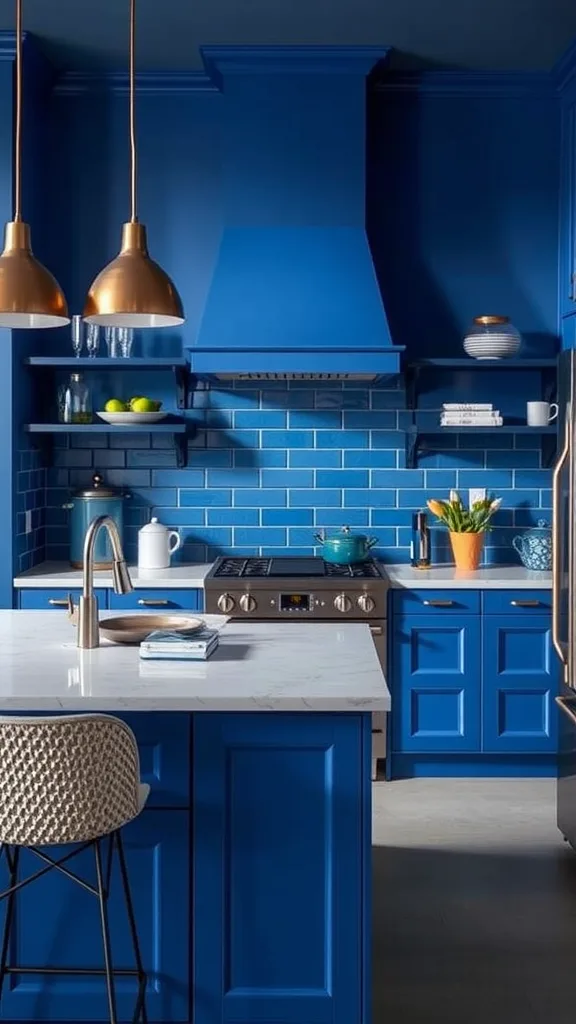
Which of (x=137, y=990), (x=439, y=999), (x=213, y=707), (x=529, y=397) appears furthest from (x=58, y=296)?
(x=529, y=397)

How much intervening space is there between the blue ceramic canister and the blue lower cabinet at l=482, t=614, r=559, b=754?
71.5 inches

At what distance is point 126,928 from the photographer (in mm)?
2734

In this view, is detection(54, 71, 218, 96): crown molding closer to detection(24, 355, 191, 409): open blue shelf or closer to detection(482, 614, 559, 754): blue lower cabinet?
detection(24, 355, 191, 409): open blue shelf

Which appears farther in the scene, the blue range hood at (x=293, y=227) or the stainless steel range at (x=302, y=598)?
the blue range hood at (x=293, y=227)

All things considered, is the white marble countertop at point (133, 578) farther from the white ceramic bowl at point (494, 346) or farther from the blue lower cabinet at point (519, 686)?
the white ceramic bowl at point (494, 346)

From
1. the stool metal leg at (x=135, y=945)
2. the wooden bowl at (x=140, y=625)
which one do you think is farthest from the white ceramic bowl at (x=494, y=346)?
the stool metal leg at (x=135, y=945)

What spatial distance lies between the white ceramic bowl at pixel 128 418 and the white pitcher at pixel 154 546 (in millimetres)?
488

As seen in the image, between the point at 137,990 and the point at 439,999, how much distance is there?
2.80 feet

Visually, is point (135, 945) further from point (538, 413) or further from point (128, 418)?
point (538, 413)

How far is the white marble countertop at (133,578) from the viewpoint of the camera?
5016mm

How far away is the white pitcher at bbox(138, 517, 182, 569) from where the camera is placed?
529cm

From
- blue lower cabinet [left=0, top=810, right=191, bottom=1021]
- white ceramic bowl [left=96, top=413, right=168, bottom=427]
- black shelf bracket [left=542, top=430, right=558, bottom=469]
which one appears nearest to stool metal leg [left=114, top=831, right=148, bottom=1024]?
blue lower cabinet [left=0, top=810, right=191, bottom=1021]

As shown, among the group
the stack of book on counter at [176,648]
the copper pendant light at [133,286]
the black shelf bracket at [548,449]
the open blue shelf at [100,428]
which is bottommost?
the stack of book on counter at [176,648]

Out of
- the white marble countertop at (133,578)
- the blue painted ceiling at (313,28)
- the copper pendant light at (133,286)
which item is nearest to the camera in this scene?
the copper pendant light at (133,286)
